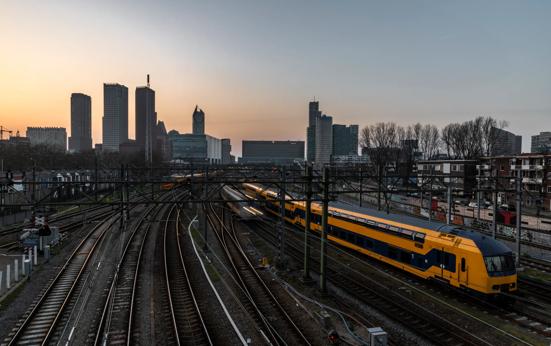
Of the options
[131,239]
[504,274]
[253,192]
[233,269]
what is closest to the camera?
[504,274]

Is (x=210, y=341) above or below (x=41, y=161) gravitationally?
below

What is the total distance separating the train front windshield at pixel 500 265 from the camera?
16031mm

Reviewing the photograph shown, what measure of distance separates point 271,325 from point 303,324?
1.33 meters

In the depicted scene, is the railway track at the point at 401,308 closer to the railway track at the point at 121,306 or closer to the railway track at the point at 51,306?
the railway track at the point at 121,306

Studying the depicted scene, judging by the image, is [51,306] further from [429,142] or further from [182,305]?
[429,142]

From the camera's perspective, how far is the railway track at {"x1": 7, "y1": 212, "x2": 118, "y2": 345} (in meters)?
13.8

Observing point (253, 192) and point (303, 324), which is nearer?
point (303, 324)

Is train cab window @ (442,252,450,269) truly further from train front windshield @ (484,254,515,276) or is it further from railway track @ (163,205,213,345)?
railway track @ (163,205,213,345)

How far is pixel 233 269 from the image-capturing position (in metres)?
22.4

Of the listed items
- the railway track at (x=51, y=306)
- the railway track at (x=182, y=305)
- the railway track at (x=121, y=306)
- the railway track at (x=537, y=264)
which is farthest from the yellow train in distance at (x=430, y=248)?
the railway track at (x=51, y=306)

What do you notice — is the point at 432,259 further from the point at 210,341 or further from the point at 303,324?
the point at 210,341

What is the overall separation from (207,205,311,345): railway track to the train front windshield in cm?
885

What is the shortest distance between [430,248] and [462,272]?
1937 millimetres

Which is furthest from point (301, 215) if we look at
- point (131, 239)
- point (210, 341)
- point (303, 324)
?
point (210, 341)
